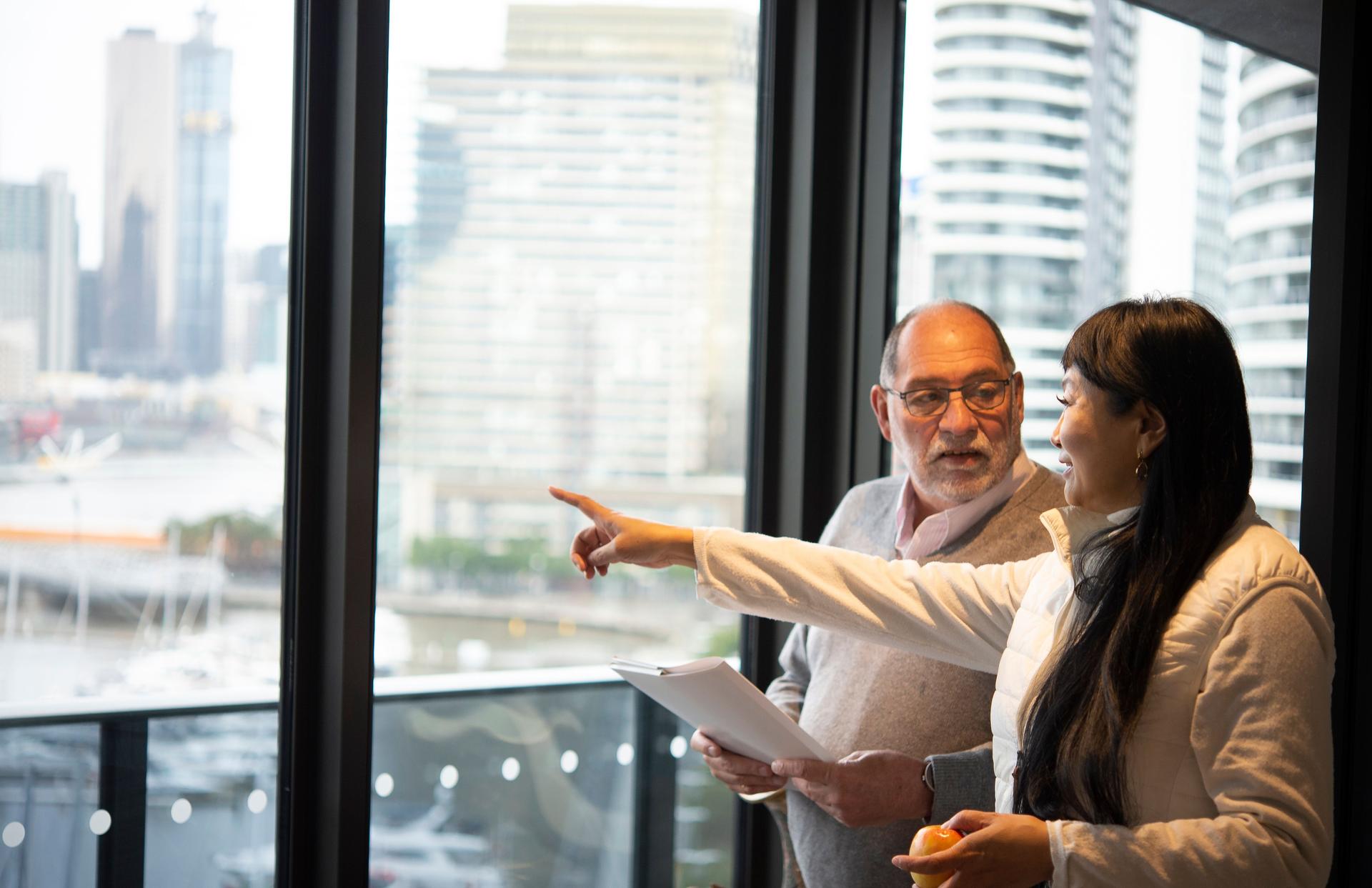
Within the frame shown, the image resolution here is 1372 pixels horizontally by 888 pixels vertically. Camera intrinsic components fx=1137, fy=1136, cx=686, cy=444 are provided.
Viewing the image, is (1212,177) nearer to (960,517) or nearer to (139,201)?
(960,517)

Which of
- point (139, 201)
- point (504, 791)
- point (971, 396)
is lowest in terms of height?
point (504, 791)

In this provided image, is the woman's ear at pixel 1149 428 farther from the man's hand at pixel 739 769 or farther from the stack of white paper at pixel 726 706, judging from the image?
the man's hand at pixel 739 769

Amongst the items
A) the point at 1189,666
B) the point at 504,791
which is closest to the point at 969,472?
the point at 1189,666

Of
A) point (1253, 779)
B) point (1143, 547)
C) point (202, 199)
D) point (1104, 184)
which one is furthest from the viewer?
point (1104, 184)

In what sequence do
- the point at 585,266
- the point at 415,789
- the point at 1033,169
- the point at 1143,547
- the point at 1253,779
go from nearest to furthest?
the point at 1253,779 → the point at 1143,547 → the point at 1033,169 → the point at 415,789 → the point at 585,266

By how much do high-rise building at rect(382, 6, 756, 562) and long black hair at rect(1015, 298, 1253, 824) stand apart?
52.4 inches

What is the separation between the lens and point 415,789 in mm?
2309

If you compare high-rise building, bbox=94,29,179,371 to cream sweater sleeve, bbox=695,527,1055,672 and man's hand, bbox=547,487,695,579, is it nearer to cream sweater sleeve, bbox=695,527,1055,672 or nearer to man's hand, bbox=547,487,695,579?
man's hand, bbox=547,487,695,579

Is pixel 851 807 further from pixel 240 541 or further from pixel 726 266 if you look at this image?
pixel 726 266

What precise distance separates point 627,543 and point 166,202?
0.96m

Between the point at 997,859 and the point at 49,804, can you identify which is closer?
the point at 997,859

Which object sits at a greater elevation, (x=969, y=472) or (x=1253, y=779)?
(x=969, y=472)

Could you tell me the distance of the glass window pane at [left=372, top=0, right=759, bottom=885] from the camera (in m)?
2.22

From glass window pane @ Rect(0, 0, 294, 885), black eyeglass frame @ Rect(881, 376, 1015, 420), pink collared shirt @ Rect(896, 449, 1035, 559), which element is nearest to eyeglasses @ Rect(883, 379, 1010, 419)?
black eyeglass frame @ Rect(881, 376, 1015, 420)
